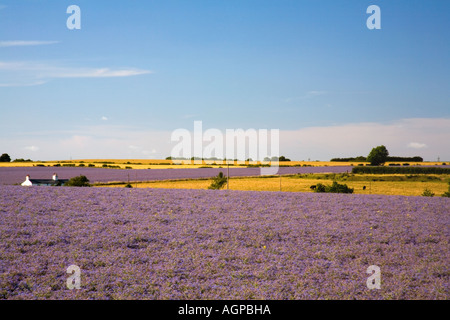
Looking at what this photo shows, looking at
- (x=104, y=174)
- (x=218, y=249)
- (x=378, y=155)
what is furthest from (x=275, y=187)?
(x=378, y=155)

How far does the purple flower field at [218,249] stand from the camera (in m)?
6.29

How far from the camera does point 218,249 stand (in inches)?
327

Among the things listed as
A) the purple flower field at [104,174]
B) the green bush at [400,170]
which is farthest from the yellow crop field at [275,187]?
the green bush at [400,170]

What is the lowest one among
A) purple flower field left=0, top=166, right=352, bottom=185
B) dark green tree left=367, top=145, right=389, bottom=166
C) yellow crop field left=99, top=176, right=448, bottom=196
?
yellow crop field left=99, top=176, right=448, bottom=196

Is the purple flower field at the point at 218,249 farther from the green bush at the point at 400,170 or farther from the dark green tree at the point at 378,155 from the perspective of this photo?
the dark green tree at the point at 378,155

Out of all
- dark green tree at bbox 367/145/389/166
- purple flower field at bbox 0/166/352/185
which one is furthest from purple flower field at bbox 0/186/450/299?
dark green tree at bbox 367/145/389/166

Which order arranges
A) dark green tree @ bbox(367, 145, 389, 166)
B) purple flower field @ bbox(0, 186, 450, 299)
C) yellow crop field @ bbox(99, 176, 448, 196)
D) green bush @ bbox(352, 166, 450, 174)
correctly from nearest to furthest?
purple flower field @ bbox(0, 186, 450, 299) → yellow crop field @ bbox(99, 176, 448, 196) → green bush @ bbox(352, 166, 450, 174) → dark green tree @ bbox(367, 145, 389, 166)

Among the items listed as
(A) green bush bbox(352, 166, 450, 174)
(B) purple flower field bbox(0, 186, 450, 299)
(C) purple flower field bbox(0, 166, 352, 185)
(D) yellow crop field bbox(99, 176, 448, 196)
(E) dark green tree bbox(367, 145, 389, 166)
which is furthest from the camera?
(E) dark green tree bbox(367, 145, 389, 166)

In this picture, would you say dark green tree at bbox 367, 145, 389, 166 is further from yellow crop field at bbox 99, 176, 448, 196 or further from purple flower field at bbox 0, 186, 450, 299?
purple flower field at bbox 0, 186, 450, 299

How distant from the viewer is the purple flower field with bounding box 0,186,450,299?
20.6 ft

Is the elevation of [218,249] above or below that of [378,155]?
below

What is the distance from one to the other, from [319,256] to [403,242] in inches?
110

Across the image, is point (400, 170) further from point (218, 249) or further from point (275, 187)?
point (218, 249)
